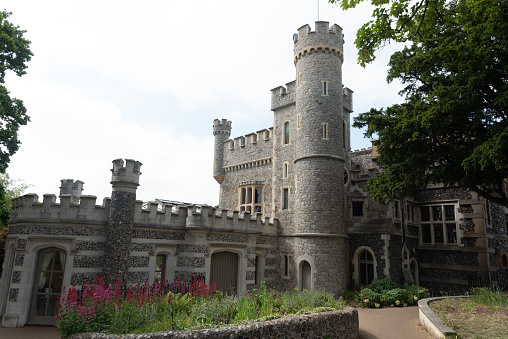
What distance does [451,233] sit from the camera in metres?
18.5

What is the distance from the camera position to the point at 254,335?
7.29 m

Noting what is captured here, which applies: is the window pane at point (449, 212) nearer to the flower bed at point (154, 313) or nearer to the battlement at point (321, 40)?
the battlement at point (321, 40)

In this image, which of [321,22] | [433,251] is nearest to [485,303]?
[433,251]

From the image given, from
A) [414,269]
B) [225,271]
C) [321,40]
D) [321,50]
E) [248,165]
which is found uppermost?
[321,40]

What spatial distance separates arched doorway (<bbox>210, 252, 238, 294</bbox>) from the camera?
15320 mm

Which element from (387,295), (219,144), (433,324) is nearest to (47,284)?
(433,324)

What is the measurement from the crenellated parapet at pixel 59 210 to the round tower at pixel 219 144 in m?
12.6

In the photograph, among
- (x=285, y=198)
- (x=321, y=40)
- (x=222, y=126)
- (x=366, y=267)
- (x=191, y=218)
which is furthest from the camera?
(x=222, y=126)

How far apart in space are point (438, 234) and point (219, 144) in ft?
54.4

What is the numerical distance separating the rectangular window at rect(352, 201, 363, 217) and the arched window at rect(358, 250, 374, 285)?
2.15 metres

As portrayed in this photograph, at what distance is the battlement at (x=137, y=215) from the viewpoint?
1210 centimetres

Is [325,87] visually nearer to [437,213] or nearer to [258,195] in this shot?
[258,195]

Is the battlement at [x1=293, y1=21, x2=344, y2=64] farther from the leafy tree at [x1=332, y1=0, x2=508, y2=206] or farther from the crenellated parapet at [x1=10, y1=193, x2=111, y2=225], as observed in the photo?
the crenellated parapet at [x1=10, y1=193, x2=111, y2=225]

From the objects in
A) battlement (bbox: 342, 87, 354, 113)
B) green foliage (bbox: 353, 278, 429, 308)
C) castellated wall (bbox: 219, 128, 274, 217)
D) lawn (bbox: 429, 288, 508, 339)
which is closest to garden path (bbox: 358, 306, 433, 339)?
green foliage (bbox: 353, 278, 429, 308)
